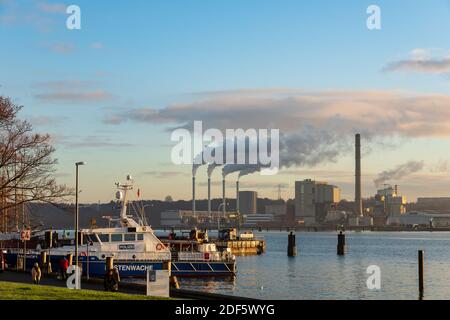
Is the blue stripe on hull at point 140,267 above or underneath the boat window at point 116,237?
underneath

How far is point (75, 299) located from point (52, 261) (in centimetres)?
3870

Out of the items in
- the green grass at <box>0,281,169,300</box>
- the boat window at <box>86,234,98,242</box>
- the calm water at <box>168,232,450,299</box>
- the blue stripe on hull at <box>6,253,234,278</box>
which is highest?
the boat window at <box>86,234,98,242</box>

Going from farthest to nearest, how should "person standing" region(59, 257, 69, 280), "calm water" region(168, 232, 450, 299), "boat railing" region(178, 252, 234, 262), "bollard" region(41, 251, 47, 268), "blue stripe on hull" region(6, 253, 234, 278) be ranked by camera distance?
1. "boat railing" region(178, 252, 234, 262)
2. "calm water" region(168, 232, 450, 299)
3. "blue stripe on hull" region(6, 253, 234, 278)
4. "bollard" region(41, 251, 47, 268)
5. "person standing" region(59, 257, 69, 280)

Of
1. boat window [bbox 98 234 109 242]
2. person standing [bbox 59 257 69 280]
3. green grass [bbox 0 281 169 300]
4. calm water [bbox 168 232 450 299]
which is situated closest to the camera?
green grass [bbox 0 281 169 300]

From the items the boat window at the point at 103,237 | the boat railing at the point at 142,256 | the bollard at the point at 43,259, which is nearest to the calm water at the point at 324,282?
the boat railing at the point at 142,256

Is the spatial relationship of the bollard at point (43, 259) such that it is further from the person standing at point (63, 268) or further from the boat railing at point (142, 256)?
the person standing at point (63, 268)

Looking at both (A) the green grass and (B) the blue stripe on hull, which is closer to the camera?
(A) the green grass

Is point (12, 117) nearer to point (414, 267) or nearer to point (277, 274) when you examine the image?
point (277, 274)

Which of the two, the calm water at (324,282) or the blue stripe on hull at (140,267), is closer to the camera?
the blue stripe on hull at (140,267)

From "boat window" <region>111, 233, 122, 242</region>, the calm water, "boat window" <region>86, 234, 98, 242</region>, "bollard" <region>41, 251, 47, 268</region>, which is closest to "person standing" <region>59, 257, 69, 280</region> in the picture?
"bollard" <region>41, 251, 47, 268</region>

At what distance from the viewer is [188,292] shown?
40.3 metres

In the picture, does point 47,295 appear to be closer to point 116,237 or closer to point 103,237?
point 103,237

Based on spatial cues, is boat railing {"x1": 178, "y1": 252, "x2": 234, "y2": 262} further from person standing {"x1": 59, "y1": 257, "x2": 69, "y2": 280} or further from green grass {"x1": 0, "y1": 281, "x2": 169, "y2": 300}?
green grass {"x1": 0, "y1": 281, "x2": 169, "y2": 300}
